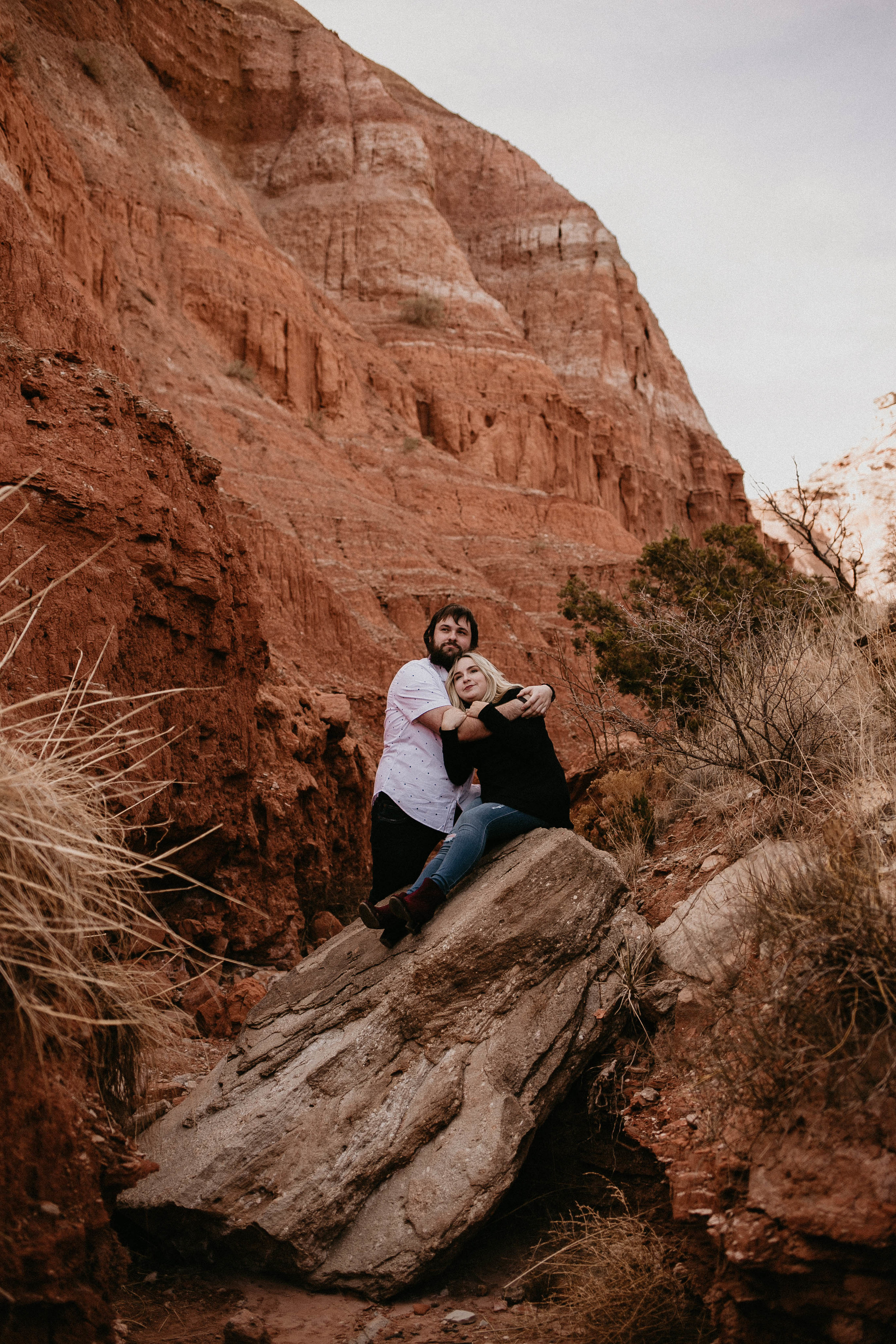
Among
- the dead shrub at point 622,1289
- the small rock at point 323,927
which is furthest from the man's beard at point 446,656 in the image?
the small rock at point 323,927

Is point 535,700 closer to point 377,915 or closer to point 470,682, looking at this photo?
point 470,682

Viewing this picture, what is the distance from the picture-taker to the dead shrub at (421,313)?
35188 mm

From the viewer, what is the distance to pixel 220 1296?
12.8 feet

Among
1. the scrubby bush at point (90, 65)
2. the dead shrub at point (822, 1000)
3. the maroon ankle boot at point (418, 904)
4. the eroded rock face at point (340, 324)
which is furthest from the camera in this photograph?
the scrubby bush at point (90, 65)

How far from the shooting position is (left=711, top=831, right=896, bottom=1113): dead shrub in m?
3.12

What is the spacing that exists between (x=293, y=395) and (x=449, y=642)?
930 inches

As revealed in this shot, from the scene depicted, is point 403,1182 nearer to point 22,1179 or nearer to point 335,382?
point 22,1179

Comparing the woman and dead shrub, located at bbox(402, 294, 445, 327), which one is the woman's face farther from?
dead shrub, located at bbox(402, 294, 445, 327)

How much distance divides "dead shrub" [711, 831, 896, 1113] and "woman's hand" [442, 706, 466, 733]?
174cm

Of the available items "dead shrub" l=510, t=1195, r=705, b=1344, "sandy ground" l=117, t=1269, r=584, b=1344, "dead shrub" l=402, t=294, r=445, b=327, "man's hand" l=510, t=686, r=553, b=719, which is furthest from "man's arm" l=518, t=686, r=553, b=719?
"dead shrub" l=402, t=294, r=445, b=327

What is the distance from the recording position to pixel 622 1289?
3473 millimetres

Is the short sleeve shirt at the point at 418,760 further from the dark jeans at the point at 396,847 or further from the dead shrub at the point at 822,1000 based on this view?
the dead shrub at the point at 822,1000

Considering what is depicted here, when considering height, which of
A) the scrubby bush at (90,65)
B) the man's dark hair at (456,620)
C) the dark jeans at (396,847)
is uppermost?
the scrubby bush at (90,65)

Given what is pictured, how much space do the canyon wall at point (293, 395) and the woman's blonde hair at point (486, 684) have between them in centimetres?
278
